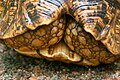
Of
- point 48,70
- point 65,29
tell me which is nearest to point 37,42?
point 65,29

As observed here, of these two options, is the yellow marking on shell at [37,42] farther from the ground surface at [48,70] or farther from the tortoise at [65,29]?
the ground surface at [48,70]

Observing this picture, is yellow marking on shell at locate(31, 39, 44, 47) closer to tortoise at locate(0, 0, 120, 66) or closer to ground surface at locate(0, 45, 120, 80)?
tortoise at locate(0, 0, 120, 66)

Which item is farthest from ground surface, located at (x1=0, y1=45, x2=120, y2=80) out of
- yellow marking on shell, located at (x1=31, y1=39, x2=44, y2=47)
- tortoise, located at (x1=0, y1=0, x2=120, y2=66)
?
yellow marking on shell, located at (x1=31, y1=39, x2=44, y2=47)

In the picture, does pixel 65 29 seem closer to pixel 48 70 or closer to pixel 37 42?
pixel 37 42

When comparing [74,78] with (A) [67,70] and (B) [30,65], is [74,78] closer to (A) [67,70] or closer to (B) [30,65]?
(A) [67,70]

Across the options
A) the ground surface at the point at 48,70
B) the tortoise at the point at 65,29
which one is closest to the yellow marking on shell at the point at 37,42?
the tortoise at the point at 65,29

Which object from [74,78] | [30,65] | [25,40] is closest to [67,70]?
[74,78]

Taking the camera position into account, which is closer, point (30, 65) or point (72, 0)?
point (72, 0)
